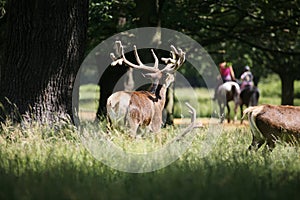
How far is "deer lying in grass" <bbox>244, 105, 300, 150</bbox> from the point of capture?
8.42 m

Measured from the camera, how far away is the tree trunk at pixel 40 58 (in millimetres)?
9062

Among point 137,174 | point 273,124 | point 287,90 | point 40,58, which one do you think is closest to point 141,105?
point 40,58

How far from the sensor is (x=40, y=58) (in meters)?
9.11

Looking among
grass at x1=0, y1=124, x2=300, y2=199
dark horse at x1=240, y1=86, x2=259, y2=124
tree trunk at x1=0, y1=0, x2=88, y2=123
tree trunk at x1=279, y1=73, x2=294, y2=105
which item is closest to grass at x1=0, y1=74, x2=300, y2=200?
grass at x1=0, y1=124, x2=300, y2=199

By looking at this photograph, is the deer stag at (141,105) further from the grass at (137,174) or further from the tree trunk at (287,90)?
the tree trunk at (287,90)

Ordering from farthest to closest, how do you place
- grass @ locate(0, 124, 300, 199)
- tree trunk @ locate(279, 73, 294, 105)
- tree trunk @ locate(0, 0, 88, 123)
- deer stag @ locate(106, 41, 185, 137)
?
1. tree trunk @ locate(279, 73, 294, 105)
2. deer stag @ locate(106, 41, 185, 137)
3. tree trunk @ locate(0, 0, 88, 123)
4. grass @ locate(0, 124, 300, 199)

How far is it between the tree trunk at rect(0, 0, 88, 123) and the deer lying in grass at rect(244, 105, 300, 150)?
265cm

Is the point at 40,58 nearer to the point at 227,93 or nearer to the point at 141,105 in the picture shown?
the point at 141,105

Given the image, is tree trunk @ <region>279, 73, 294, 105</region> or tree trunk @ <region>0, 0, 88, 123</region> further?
tree trunk @ <region>279, 73, 294, 105</region>

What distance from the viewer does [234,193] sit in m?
5.08

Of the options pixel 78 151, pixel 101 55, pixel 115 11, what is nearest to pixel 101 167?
pixel 78 151

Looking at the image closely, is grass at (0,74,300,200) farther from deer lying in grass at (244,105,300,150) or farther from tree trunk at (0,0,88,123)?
tree trunk at (0,0,88,123)

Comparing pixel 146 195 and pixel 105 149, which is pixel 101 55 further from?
pixel 146 195

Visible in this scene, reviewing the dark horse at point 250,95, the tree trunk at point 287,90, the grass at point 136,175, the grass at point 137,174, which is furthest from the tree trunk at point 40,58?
the tree trunk at point 287,90
